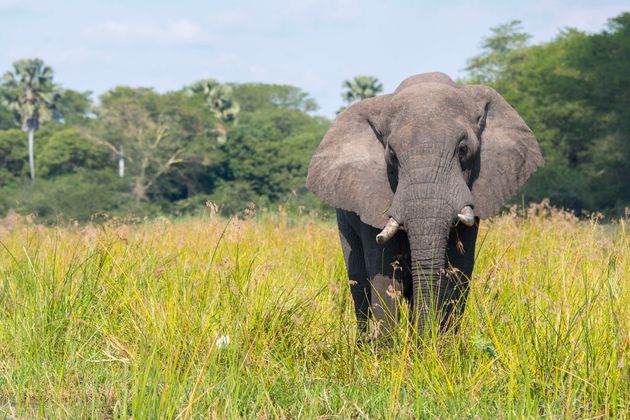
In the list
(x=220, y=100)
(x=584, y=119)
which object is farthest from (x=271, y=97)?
(x=584, y=119)

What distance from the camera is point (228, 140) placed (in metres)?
56.9

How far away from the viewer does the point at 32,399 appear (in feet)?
12.9

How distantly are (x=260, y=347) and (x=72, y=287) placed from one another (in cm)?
143

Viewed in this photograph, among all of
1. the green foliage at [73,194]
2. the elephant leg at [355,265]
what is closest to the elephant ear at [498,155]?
the elephant leg at [355,265]

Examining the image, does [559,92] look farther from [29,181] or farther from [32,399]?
[29,181]

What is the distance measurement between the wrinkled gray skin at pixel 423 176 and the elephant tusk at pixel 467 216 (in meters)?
0.04

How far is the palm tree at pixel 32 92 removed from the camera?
201 ft

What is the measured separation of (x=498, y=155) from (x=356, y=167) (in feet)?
2.71

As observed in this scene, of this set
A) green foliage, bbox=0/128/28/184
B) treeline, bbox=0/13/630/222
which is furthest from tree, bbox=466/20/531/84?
green foliage, bbox=0/128/28/184

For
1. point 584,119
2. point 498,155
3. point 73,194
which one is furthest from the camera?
point 73,194

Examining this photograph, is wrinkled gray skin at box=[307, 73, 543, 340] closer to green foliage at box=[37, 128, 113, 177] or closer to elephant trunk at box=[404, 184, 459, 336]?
elephant trunk at box=[404, 184, 459, 336]

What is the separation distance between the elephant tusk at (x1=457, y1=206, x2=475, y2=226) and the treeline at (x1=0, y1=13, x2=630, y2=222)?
2501cm

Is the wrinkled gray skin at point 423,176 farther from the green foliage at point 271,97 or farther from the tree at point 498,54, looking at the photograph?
the green foliage at point 271,97

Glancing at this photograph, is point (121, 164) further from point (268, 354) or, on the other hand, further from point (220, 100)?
point (268, 354)
